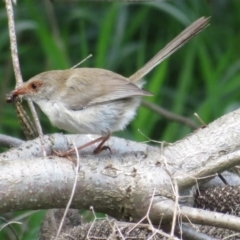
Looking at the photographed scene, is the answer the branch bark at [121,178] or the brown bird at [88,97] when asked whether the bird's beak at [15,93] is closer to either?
the brown bird at [88,97]

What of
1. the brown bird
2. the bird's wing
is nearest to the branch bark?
the brown bird

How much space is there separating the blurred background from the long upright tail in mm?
1334

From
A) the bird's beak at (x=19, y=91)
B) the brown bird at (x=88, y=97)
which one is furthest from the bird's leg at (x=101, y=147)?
the bird's beak at (x=19, y=91)

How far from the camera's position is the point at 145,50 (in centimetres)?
675

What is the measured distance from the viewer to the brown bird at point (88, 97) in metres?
4.03

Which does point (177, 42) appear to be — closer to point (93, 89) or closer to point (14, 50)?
point (93, 89)

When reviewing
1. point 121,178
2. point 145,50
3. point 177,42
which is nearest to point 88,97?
point 177,42

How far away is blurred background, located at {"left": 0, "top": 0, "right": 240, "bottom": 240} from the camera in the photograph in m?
5.95

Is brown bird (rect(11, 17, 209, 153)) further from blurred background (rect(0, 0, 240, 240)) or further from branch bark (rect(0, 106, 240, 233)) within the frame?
blurred background (rect(0, 0, 240, 240))

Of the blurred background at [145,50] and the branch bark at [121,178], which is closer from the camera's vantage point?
the branch bark at [121,178]

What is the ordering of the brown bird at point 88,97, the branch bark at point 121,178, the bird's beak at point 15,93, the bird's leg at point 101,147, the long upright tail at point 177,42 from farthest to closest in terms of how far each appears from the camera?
the long upright tail at point 177,42 → the brown bird at point 88,97 → the bird's beak at point 15,93 → the bird's leg at point 101,147 → the branch bark at point 121,178

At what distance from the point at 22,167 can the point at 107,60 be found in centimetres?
346

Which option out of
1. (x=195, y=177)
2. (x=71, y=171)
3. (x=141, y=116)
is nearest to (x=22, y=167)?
(x=71, y=171)

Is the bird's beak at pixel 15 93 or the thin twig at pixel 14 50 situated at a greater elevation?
the thin twig at pixel 14 50
